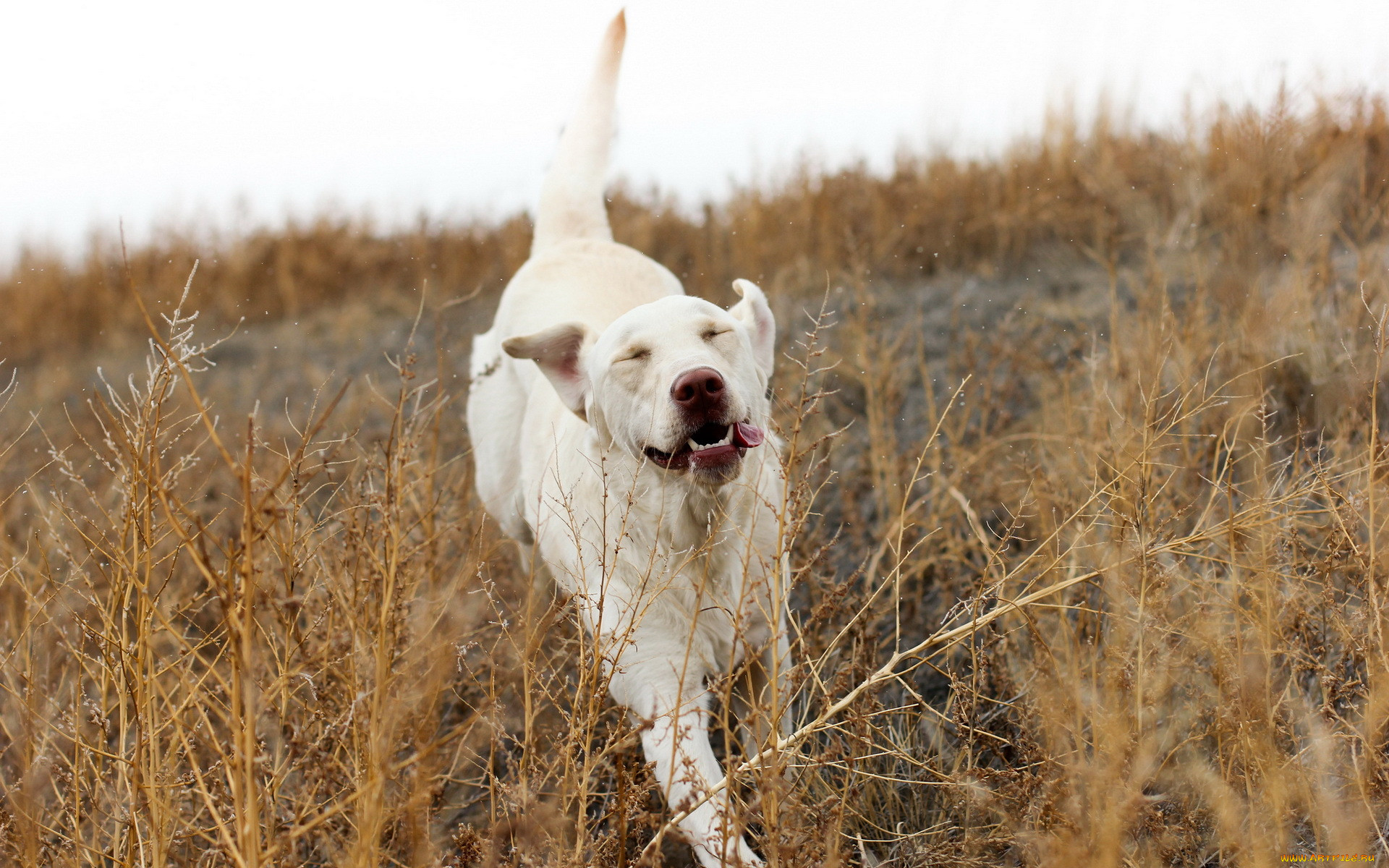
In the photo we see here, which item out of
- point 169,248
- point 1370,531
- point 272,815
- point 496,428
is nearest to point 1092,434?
point 1370,531

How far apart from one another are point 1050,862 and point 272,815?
1145 millimetres

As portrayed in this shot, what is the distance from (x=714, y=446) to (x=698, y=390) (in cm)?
13

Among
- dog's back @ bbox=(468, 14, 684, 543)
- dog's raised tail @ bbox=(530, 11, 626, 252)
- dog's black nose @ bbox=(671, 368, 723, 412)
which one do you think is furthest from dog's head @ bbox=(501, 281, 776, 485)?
dog's raised tail @ bbox=(530, 11, 626, 252)

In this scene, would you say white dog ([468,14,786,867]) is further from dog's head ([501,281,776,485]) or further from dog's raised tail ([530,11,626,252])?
dog's raised tail ([530,11,626,252])

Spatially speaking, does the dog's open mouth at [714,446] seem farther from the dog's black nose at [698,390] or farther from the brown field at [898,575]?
the brown field at [898,575]

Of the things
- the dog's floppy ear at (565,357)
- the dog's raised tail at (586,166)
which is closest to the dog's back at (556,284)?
the dog's raised tail at (586,166)

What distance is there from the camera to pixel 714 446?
2.01 m

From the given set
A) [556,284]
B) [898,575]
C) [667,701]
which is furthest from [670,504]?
[556,284]

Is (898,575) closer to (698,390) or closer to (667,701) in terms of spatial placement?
(698,390)

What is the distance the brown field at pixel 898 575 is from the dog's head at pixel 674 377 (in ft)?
0.71

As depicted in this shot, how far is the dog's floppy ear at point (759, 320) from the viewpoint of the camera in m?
2.47

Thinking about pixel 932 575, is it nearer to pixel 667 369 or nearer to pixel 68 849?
pixel 667 369

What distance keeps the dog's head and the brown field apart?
0.71 feet

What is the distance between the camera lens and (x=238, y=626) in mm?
1315
